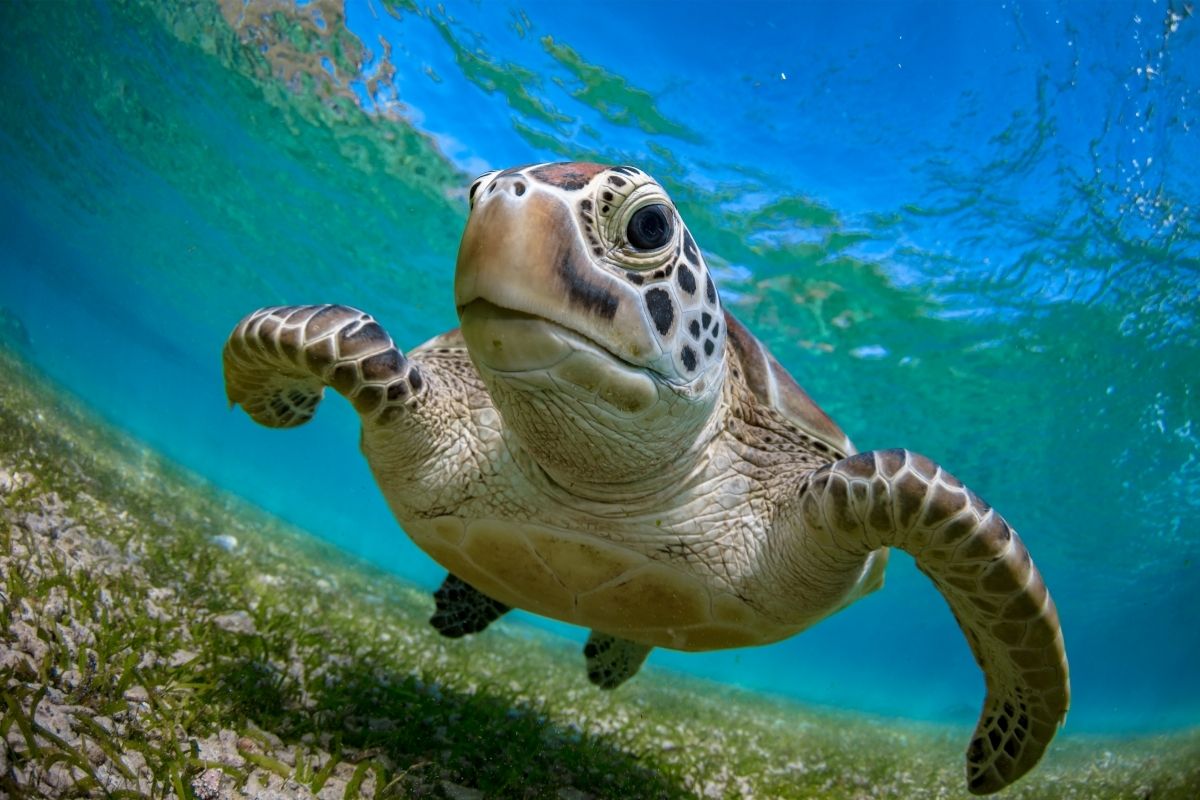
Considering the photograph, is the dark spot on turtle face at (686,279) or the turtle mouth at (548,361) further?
the dark spot on turtle face at (686,279)

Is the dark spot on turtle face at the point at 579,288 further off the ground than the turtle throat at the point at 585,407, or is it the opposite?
the dark spot on turtle face at the point at 579,288

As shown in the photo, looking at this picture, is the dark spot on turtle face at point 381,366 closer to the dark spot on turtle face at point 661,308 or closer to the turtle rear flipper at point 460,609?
the dark spot on turtle face at point 661,308

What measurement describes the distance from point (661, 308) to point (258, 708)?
76.1 inches

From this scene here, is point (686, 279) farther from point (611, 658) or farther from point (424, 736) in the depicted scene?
point (611, 658)

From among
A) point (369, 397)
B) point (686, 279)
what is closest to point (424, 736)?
point (369, 397)

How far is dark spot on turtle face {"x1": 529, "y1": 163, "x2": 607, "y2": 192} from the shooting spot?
63.3 inches

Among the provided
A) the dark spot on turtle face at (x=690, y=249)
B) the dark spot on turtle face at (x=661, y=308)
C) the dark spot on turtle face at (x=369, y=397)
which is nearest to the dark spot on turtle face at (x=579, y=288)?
the dark spot on turtle face at (x=661, y=308)

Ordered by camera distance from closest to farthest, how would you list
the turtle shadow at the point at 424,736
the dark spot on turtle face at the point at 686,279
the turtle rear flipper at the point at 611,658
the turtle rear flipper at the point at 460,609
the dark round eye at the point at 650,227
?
the dark round eye at the point at 650,227 < the dark spot on turtle face at the point at 686,279 < the turtle shadow at the point at 424,736 < the turtle rear flipper at the point at 460,609 < the turtle rear flipper at the point at 611,658

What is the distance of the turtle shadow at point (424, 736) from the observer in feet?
6.91

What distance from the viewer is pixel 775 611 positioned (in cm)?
267

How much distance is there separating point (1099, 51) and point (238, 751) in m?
10.6

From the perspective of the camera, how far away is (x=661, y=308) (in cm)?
175

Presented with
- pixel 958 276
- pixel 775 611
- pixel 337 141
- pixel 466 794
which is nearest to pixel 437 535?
pixel 466 794

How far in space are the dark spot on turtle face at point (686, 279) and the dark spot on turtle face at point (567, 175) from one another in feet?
1.20
